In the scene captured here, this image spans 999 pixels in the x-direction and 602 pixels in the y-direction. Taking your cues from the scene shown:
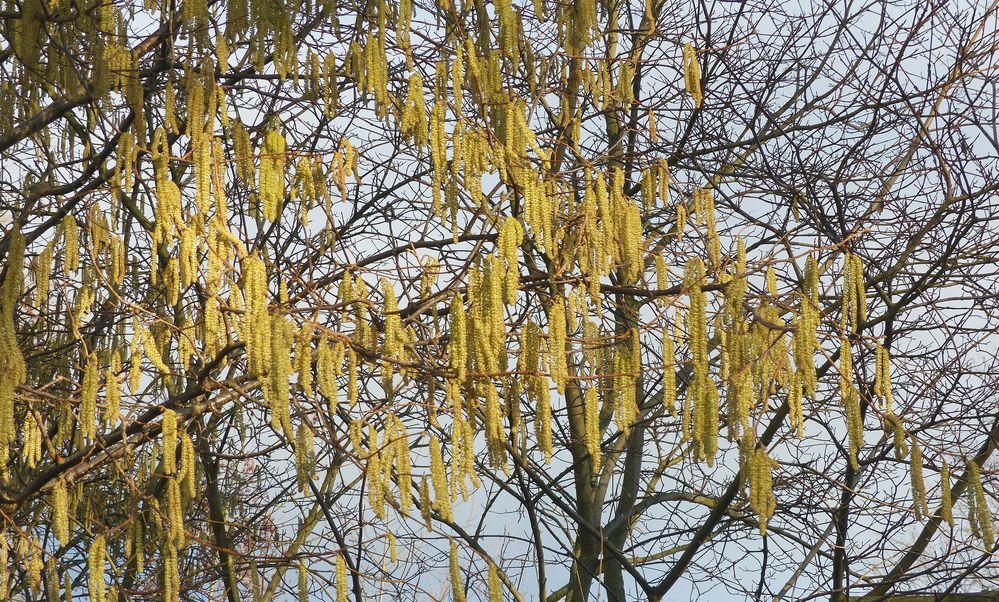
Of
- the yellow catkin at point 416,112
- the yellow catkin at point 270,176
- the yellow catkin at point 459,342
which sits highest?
the yellow catkin at point 416,112

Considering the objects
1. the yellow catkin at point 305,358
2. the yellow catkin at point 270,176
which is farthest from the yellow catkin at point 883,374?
the yellow catkin at point 270,176

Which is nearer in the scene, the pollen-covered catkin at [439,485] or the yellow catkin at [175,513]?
the pollen-covered catkin at [439,485]

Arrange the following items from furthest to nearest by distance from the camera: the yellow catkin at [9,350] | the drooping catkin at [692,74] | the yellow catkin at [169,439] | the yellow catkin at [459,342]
→ 1. the drooping catkin at [692,74]
2. the yellow catkin at [169,439]
3. the yellow catkin at [9,350]
4. the yellow catkin at [459,342]

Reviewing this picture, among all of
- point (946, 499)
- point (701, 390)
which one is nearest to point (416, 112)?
point (701, 390)

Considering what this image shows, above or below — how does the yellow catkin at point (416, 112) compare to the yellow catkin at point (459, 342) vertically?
above

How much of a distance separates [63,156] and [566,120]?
9.04ft

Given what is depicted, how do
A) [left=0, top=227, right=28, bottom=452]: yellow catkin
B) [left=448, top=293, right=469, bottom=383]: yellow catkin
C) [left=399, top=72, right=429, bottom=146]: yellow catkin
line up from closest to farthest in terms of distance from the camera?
[left=448, top=293, right=469, bottom=383]: yellow catkin → [left=0, top=227, right=28, bottom=452]: yellow catkin → [left=399, top=72, right=429, bottom=146]: yellow catkin

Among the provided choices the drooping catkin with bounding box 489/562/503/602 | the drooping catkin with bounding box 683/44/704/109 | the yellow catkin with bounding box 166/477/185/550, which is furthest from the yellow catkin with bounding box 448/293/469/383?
the drooping catkin with bounding box 683/44/704/109

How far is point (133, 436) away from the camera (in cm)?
400

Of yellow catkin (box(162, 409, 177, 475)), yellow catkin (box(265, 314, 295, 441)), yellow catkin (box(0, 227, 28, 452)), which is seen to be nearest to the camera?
yellow catkin (box(265, 314, 295, 441))

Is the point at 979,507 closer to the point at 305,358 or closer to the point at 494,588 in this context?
the point at 494,588

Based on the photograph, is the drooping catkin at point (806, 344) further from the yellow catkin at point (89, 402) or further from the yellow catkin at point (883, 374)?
the yellow catkin at point (89, 402)

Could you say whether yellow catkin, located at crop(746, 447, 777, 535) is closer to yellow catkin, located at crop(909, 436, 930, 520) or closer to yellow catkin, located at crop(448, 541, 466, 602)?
yellow catkin, located at crop(909, 436, 930, 520)

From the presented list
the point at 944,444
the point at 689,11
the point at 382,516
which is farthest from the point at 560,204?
the point at 689,11
